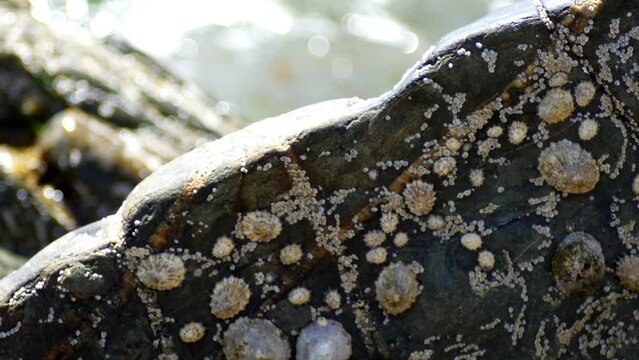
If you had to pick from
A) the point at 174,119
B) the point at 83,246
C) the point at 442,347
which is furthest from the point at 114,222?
the point at 174,119

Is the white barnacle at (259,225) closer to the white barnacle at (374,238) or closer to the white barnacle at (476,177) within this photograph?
the white barnacle at (374,238)

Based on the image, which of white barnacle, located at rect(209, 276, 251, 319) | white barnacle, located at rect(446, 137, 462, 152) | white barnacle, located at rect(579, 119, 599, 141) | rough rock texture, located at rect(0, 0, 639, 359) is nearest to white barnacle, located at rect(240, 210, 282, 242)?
rough rock texture, located at rect(0, 0, 639, 359)

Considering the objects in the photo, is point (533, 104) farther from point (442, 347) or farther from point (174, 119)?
point (174, 119)

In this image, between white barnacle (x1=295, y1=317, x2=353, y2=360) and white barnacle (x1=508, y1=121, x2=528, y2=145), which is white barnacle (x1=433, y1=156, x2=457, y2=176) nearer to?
white barnacle (x1=508, y1=121, x2=528, y2=145)

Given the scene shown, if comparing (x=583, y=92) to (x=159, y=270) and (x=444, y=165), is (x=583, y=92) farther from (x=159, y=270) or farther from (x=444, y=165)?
(x=159, y=270)

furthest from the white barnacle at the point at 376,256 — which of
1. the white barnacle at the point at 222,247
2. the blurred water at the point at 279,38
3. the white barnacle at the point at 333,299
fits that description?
the blurred water at the point at 279,38
